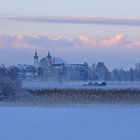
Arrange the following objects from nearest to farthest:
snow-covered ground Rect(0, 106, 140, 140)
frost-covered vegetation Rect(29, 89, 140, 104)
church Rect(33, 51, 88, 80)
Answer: snow-covered ground Rect(0, 106, 140, 140) < frost-covered vegetation Rect(29, 89, 140, 104) < church Rect(33, 51, 88, 80)

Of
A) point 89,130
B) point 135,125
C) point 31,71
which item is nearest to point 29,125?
point 89,130

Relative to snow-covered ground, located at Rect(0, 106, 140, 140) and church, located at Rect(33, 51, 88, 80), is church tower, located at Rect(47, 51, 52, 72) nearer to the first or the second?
church, located at Rect(33, 51, 88, 80)

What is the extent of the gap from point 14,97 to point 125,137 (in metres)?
20.5

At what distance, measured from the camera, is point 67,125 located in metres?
17.9

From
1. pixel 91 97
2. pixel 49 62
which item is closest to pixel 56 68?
pixel 49 62

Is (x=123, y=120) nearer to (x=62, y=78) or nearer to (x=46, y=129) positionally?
(x=46, y=129)

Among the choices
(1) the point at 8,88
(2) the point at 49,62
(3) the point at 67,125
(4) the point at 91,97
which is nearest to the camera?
(3) the point at 67,125

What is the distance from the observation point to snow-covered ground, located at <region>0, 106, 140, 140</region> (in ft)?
51.0

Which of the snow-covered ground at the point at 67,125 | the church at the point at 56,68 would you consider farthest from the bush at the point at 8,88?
the church at the point at 56,68

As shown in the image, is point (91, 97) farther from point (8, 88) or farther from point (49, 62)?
point (49, 62)

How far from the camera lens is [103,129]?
55.5ft

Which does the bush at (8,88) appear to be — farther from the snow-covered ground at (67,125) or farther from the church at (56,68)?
the church at (56,68)

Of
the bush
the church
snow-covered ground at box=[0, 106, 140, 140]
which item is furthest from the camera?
the church

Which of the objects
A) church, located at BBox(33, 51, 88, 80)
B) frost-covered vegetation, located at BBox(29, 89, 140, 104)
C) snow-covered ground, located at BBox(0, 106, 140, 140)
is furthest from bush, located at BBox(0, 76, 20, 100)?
church, located at BBox(33, 51, 88, 80)
